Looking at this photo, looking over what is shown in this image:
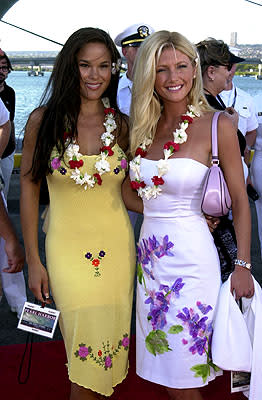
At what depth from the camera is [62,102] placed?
2354 millimetres

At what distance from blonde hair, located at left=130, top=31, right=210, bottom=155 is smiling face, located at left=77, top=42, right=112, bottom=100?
126 mm

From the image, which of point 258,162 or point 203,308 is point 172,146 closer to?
point 203,308

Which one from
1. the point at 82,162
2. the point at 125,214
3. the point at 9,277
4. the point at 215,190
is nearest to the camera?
the point at 215,190

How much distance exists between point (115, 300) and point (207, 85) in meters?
1.48

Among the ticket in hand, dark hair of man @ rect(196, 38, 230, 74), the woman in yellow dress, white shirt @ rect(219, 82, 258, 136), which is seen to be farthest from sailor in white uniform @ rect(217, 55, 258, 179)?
the ticket in hand

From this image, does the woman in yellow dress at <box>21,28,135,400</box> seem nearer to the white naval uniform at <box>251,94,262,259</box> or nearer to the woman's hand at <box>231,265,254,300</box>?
the woman's hand at <box>231,265,254,300</box>

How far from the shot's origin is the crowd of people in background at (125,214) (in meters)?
2.21

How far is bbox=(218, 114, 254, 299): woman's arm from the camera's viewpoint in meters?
2.15

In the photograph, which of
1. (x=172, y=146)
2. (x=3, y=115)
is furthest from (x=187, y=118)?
(x=3, y=115)

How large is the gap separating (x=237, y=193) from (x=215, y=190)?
4.3 inches

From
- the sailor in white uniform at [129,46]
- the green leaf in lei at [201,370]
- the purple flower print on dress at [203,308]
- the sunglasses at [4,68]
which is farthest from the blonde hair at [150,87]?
the sunglasses at [4,68]

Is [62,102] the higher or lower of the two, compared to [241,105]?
higher

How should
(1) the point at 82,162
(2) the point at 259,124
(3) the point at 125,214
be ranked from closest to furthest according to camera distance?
(1) the point at 82,162 → (3) the point at 125,214 → (2) the point at 259,124

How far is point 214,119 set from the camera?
221 centimetres
